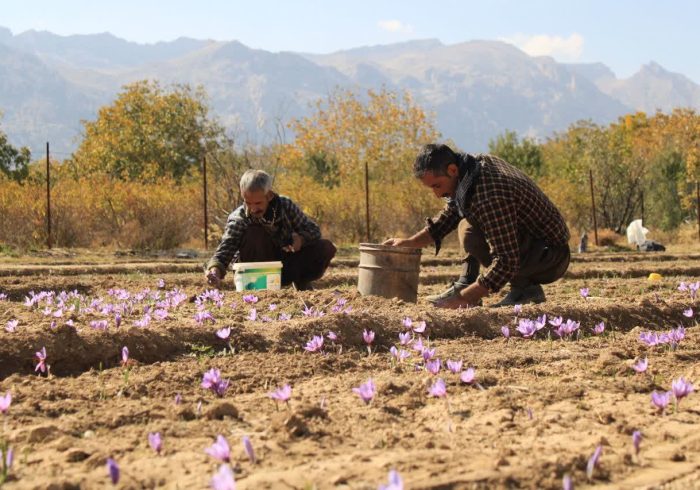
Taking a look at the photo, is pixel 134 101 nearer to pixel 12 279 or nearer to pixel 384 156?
pixel 384 156

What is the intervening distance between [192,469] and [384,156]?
33.6 meters

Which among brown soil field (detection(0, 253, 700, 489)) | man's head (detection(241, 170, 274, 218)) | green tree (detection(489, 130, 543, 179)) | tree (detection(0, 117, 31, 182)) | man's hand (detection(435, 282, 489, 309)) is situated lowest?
brown soil field (detection(0, 253, 700, 489))

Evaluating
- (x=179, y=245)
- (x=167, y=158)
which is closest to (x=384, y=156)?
(x=167, y=158)

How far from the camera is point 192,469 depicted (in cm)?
232

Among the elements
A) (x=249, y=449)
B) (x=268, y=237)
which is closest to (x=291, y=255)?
(x=268, y=237)

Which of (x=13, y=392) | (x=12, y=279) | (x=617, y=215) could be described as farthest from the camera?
(x=617, y=215)

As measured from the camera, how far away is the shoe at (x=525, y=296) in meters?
6.24

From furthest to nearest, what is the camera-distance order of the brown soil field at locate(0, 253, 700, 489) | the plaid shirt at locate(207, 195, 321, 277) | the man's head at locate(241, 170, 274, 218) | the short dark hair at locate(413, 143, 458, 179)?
the plaid shirt at locate(207, 195, 321, 277), the man's head at locate(241, 170, 274, 218), the short dark hair at locate(413, 143, 458, 179), the brown soil field at locate(0, 253, 700, 489)

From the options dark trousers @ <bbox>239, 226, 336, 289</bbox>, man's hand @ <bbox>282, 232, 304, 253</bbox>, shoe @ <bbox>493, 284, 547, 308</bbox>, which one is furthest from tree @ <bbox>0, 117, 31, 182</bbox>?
shoe @ <bbox>493, 284, 547, 308</bbox>

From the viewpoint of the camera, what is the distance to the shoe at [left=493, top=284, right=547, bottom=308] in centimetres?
624

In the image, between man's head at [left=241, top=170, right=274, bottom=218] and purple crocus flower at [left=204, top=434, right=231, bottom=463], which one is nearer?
purple crocus flower at [left=204, top=434, right=231, bottom=463]

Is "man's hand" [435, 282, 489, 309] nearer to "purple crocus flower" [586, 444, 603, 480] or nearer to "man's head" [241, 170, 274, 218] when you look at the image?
"man's head" [241, 170, 274, 218]

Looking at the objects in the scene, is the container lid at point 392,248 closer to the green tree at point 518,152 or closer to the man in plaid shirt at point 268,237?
the man in plaid shirt at point 268,237

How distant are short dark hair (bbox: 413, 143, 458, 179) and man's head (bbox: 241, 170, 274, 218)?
131 centimetres
